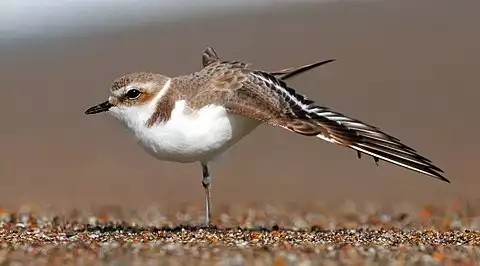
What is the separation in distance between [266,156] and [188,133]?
466 cm

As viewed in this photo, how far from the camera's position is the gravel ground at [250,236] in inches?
274

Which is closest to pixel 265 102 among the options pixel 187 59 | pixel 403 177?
pixel 403 177

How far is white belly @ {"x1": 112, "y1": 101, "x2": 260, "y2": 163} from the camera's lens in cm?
823

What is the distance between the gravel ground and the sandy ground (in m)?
0.03

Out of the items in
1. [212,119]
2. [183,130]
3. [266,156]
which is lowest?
[183,130]

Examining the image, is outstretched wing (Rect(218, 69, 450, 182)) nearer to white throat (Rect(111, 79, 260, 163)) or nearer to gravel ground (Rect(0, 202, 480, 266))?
A: white throat (Rect(111, 79, 260, 163))

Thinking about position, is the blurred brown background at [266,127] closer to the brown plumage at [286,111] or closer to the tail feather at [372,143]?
the brown plumage at [286,111]

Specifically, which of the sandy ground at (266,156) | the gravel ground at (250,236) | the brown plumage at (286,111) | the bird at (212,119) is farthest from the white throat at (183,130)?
the gravel ground at (250,236)

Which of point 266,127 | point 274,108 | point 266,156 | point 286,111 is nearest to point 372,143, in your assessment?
point 286,111

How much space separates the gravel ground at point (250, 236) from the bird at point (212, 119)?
674 mm

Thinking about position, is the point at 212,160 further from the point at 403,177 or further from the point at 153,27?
the point at 153,27

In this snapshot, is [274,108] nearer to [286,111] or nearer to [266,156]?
[286,111]

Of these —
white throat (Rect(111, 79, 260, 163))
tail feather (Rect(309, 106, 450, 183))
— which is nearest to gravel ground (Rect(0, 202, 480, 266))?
tail feather (Rect(309, 106, 450, 183))

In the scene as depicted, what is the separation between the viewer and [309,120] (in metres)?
8.54
